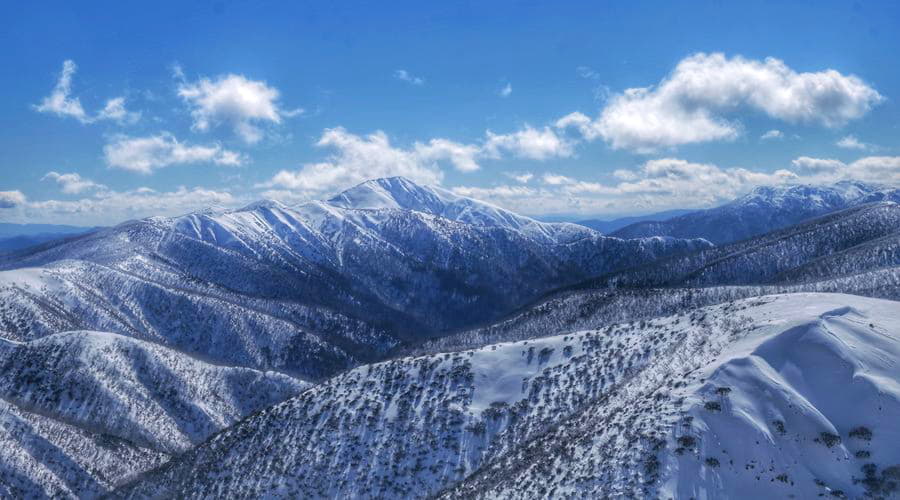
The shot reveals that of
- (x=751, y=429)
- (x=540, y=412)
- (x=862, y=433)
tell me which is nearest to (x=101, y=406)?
(x=540, y=412)

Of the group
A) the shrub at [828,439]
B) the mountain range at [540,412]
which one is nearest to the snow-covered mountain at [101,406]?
the mountain range at [540,412]

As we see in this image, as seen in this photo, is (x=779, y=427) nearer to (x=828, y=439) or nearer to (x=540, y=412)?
(x=828, y=439)

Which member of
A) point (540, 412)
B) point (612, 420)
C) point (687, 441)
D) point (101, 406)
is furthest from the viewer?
point (101, 406)

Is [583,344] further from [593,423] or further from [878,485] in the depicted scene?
[878,485]

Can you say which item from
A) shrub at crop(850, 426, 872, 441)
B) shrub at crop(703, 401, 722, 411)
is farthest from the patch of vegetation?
shrub at crop(850, 426, 872, 441)

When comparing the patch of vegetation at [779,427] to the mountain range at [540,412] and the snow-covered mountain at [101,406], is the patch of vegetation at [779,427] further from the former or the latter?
the snow-covered mountain at [101,406]

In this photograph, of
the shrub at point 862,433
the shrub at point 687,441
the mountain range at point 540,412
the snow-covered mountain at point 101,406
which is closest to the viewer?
the shrub at point 862,433
